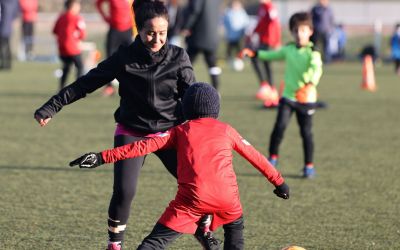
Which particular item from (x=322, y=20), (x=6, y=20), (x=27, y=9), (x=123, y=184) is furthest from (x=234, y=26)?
(x=123, y=184)

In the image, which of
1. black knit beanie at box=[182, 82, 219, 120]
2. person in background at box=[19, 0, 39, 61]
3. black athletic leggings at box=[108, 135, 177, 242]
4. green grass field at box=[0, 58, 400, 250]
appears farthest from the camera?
person in background at box=[19, 0, 39, 61]

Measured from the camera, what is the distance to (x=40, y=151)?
10.6 metres

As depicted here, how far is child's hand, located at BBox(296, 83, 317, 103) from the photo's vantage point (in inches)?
358

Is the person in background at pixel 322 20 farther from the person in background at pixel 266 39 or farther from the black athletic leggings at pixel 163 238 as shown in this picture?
the black athletic leggings at pixel 163 238

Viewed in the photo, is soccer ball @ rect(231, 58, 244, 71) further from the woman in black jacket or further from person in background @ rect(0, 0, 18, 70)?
the woman in black jacket

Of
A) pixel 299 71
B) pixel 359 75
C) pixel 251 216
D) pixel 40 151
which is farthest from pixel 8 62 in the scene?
pixel 251 216

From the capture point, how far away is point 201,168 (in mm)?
4816

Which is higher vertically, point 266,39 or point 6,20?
point 266,39

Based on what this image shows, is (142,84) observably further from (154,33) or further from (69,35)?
(69,35)

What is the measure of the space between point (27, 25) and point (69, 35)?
1320cm

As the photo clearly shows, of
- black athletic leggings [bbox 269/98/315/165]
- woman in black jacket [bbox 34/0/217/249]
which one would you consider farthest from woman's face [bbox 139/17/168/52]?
black athletic leggings [bbox 269/98/315/165]

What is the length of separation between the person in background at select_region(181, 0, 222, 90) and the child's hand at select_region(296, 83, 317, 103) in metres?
6.07

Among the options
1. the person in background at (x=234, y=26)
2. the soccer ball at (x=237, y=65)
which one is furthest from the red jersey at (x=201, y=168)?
the person in background at (x=234, y=26)

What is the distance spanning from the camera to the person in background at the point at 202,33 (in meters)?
15.3
